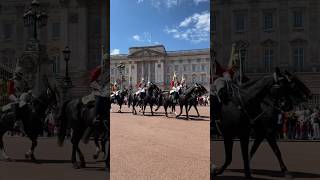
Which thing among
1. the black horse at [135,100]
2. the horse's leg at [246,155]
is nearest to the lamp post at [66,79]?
the black horse at [135,100]

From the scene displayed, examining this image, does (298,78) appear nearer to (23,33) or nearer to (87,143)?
(87,143)

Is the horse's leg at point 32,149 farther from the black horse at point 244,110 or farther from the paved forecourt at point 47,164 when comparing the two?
the black horse at point 244,110

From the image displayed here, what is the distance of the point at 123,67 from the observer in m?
11.1

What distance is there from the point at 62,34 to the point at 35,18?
0.69 metres

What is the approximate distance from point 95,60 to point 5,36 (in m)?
2.14

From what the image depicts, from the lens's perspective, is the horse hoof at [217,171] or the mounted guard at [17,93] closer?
the horse hoof at [217,171]

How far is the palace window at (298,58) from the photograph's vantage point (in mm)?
8703

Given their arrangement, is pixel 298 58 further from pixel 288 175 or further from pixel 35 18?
pixel 35 18

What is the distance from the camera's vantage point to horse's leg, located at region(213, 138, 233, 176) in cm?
888

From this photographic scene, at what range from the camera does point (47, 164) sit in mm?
9797

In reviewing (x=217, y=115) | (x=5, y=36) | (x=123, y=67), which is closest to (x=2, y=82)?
(x=5, y=36)

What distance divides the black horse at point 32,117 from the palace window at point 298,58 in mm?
5039

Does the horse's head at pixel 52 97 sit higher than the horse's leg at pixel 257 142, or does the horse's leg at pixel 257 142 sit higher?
the horse's head at pixel 52 97

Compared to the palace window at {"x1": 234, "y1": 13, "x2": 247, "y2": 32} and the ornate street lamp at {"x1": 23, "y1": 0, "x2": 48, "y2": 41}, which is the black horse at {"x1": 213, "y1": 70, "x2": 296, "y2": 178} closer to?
the palace window at {"x1": 234, "y1": 13, "x2": 247, "y2": 32}
